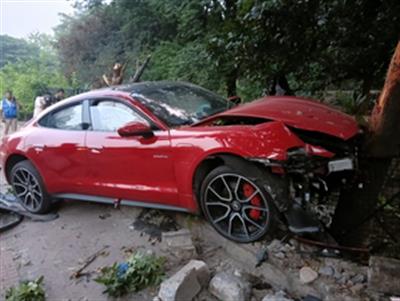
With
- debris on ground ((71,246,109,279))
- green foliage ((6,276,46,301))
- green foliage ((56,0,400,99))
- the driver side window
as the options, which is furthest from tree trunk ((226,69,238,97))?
green foliage ((6,276,46,301))

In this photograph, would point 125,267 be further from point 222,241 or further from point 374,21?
point 374,21

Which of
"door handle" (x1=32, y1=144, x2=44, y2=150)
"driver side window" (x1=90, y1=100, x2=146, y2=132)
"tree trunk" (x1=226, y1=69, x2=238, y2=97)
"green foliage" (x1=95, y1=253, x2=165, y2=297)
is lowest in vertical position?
"green foliage" (x1=95, y1=253, x2=165, y2=297)

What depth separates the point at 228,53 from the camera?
5.41m

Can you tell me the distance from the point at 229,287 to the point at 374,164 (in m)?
1.90

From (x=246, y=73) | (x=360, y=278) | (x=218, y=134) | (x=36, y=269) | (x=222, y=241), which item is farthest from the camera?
(x=246, y=73)

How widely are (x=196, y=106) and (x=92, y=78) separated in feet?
43.4

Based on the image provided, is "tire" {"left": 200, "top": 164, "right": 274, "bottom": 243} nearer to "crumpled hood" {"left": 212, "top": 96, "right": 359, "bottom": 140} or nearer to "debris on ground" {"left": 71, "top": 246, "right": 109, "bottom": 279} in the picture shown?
"crumpled hood" {"left": 212, "top": 96, "right": 359, "bottom": 140}

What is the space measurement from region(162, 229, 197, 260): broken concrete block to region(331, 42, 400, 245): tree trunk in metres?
1.58

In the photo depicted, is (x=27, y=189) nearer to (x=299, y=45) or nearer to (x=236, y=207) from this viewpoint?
(x=236, y=207)

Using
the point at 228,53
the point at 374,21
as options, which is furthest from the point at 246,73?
the point at 374,21

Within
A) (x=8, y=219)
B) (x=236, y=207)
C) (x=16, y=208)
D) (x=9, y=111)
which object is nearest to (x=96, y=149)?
(x=236, y=207)

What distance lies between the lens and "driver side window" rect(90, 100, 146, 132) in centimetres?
416

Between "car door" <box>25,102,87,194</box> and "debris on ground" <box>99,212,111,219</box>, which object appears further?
"debris on ground" <box>99,212,111,219</box>

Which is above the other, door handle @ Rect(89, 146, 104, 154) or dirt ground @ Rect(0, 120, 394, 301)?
Result: door handle @ Rect(89, 146, 104, 154)
